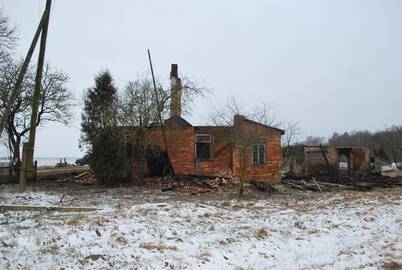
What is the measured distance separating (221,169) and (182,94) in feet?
15.6

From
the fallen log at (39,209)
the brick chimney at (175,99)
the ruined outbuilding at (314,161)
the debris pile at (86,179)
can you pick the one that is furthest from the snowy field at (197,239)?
the ruined outbuilding at (314,161)

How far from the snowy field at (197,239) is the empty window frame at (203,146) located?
10.1 m

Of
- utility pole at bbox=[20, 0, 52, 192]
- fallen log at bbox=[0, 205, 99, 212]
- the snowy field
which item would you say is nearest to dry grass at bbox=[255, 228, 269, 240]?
the snowy field

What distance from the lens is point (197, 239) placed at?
662cm

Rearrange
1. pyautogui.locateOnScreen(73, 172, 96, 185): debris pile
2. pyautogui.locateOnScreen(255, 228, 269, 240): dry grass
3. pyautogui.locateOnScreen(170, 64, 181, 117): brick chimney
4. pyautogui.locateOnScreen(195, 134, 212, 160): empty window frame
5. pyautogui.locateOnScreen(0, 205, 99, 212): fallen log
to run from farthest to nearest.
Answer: pyautogui.locateOnScreen(195, 134, 212, 160): empty window frame, pyautogui.locateOnScreen(170, 64, 181, 117): brick chimney, pyautogui.locateOnScreen(73, 172, 96, 185): debris pile, pyautogui.locateOnScreen(0, 205, 99, 212): fallen log, pyautogui.locateOnScreen(255, 228, 269, 240): dry grass

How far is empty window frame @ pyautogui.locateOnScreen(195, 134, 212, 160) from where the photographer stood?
19828 mm

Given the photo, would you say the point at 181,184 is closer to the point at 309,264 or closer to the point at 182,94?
the point at 182,94

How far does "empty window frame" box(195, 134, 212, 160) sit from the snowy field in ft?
33.1

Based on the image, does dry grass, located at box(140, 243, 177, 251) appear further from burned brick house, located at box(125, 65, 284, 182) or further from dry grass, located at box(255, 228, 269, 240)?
burned brick house, located at box(125, 65, 284, 182)

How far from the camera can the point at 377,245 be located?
278 inches

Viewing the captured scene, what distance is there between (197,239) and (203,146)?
13381 millimetres

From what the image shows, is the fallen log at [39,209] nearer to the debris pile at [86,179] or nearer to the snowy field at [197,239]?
the snowy field at [197,239]

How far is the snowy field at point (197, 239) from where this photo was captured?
5.50 m

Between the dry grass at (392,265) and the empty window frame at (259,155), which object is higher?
the empty window frame at (259,155)
